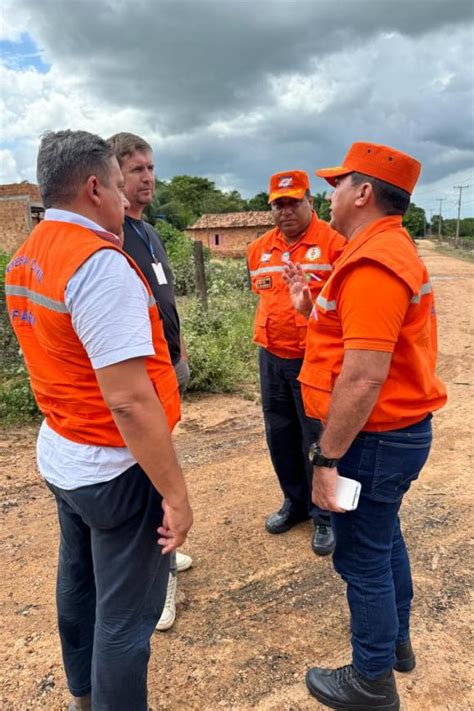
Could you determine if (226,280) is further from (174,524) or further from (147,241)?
(174,524)

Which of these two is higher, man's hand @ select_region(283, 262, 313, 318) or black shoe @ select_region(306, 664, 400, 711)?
man's hand @ select_region(283, 262, 313, 318)

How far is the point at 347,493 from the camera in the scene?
1.79m

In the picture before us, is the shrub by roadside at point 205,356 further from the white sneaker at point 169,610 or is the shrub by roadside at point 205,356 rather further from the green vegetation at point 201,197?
the green vegetation at point 201,197

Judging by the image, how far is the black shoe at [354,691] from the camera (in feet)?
6.51

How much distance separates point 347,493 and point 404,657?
1.03m

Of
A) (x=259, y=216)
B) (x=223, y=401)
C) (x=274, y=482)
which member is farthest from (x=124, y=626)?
(x=259, y=216)

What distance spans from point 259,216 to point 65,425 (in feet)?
139

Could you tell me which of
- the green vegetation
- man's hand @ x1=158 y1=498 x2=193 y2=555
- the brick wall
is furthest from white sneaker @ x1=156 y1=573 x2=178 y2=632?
the green vegetation

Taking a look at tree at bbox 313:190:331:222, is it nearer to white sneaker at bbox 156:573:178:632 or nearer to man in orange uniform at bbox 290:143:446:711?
man in orange uniform at bbox 290:143:446:711

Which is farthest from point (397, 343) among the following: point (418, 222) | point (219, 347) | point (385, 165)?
point (418, 222)

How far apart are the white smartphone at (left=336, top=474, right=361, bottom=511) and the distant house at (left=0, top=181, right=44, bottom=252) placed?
16.3m

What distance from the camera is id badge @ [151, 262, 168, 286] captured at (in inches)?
93.5

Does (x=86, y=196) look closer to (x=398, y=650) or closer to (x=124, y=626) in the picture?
(x=124, y=626)

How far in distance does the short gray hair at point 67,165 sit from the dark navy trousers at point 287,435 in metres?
1.86
